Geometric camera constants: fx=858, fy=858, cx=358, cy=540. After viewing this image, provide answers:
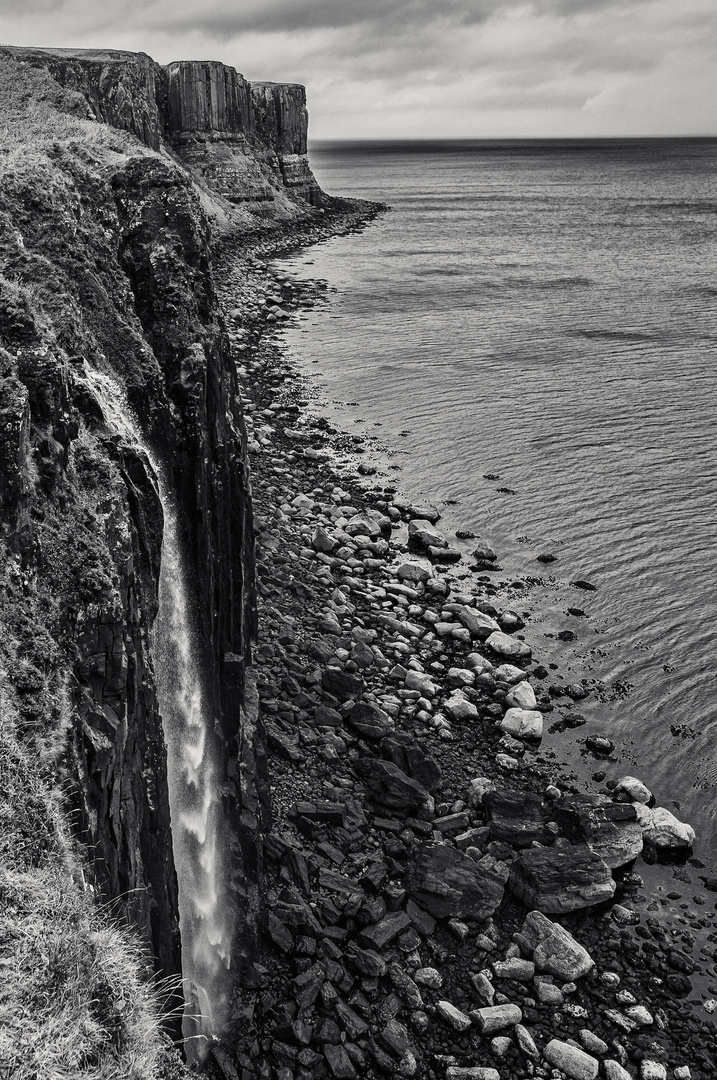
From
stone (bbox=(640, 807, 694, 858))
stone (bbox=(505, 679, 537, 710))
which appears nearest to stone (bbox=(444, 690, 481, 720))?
stone (bbox=(505, 679, 537, 710))

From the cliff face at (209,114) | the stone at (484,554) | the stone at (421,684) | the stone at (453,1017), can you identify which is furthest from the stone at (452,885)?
the cliff face at (209,114)

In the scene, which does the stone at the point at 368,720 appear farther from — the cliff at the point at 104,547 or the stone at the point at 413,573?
the stone at the point at 413,573

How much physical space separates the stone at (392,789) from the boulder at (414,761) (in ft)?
1.18

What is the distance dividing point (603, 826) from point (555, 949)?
3174 millimetres

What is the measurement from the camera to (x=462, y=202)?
14975cm

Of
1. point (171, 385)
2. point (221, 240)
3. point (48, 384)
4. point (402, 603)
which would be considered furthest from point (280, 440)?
point (221, 240)

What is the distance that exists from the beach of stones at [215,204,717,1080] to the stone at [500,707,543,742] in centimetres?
4

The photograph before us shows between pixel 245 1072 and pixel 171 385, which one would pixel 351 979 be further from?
pixel 171 385

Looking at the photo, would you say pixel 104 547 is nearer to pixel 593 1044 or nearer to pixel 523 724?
pixel 593 1044

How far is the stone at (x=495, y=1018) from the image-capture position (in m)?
14.3

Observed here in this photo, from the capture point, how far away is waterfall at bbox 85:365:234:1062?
13812mm

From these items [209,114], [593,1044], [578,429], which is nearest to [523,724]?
[593,1044]

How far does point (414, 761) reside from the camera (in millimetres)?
19156

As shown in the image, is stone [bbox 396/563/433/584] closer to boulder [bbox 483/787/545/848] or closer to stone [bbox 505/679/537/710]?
stone [bbox 505/679/537/710]
